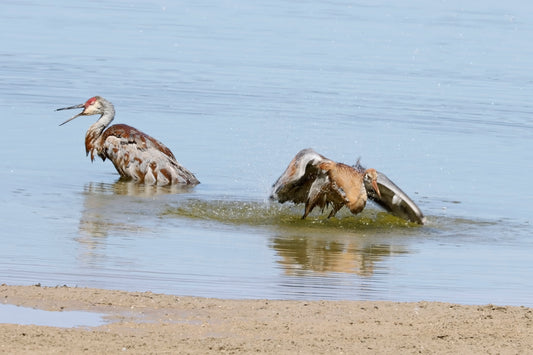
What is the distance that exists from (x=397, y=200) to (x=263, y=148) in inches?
218

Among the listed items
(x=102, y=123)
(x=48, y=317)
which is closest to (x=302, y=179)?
(x=102, y=123)

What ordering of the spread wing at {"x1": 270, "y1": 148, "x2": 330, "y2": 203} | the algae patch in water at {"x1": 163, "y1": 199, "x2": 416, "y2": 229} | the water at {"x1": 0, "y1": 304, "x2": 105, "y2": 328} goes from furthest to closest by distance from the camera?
the algae patch in water at {"x1": 163, "y1": 199, "x2": 416, "y2": 229}
the spread wing at {"x1": 270, "y1": 148, "x2": 330, "y2": 203}
the water at {"x1": 0, "y1": 304, "x2": 105, "y2": 328}

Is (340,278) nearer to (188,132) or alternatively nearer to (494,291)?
(494,291)

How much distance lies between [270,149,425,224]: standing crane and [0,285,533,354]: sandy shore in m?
3.92

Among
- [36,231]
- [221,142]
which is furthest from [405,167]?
[36,231]

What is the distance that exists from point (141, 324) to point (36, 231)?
13.8 ft

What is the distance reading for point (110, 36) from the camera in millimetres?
32594

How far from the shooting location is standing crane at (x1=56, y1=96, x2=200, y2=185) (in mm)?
16312

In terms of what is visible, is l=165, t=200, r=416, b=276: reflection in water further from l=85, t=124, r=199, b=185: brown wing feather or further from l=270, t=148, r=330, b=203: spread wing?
l=85, t=124, r=199, b=185: brown wing feather

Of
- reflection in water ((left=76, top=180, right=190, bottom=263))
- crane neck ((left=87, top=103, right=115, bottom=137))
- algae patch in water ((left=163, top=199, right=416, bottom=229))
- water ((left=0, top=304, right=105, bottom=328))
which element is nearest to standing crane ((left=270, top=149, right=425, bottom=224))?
algae patch in water ((left=163, top=199, right=416, bottom=229))

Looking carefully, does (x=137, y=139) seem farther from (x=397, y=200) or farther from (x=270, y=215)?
(x=397, y=200)

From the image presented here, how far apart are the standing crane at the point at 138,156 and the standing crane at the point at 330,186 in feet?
9.05

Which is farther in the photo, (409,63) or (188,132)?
(409,63)

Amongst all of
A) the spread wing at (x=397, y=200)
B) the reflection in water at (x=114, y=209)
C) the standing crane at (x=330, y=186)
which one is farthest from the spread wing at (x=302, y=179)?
the reflection in water at (x=114, y=209)
